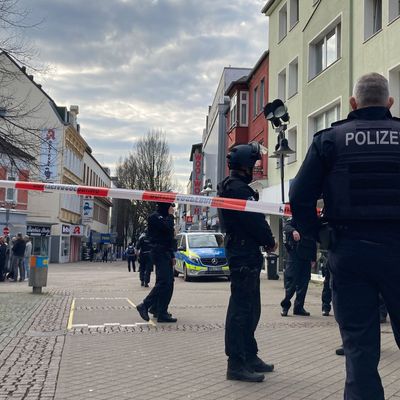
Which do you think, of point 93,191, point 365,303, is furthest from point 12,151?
point 365,303

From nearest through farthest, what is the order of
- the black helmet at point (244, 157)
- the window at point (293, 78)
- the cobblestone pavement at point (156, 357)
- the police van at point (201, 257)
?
the cobblestone pavement at point (156, 357)
the black helmet at point (244, 157)
the police van at point (201, 257)
the window at point (293, 78)

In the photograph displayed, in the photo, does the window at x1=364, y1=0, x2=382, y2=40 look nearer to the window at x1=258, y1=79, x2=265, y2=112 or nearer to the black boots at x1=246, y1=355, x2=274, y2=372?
the window at x1=258, y1=79, x2=265, y2=112

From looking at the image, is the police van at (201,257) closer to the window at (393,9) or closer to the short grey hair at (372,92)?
the window at (393,9)

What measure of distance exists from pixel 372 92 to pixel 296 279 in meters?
7.08

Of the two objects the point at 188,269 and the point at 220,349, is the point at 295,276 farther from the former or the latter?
the point at 188,269

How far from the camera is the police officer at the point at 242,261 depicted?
531cm

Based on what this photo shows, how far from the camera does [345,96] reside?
1886 centimetres

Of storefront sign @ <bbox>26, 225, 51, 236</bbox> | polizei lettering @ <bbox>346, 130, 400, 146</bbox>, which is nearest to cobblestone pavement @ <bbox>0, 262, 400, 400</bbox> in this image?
polizei lettering @ <bbox>346, 130, 400, 146</bbox>

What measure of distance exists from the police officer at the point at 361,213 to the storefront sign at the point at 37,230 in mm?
46939

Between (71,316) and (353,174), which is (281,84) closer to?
(71,316)

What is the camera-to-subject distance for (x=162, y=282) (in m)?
9.01

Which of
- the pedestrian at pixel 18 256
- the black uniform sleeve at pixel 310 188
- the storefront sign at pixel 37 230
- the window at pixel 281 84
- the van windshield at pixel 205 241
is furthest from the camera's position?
the storefront sign at pixel 37 230

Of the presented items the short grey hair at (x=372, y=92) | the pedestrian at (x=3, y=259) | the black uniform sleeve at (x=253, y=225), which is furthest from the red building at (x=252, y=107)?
the short grey hair at (x=372, y=92)

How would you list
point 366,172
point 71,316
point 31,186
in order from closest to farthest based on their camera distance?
point 366,172, point 31,186, point 71,316
